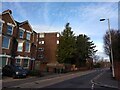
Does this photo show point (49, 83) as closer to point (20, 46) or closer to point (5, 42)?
point (5, 42)

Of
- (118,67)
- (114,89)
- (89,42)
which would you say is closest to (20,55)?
(118,67)

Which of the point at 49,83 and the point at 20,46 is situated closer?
the point at 49,83

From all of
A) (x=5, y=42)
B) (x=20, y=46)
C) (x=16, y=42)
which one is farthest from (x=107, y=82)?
(x=20, y=46)

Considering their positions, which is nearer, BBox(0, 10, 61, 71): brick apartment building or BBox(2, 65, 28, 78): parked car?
BBox(2, 65, 28, 78): parked car

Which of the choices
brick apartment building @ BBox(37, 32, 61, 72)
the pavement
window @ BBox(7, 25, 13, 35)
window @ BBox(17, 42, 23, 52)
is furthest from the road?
brick apartment building @ BBox(37, 32, 61, 72)

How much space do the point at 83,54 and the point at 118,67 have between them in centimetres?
4977

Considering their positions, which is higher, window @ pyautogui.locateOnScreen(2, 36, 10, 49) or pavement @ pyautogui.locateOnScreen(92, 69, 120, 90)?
window @ pyautogui.locateOnScreen(2, 36, 10, 49)

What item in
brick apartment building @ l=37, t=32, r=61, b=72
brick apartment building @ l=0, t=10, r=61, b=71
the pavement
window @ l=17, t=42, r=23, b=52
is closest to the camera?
the pavement

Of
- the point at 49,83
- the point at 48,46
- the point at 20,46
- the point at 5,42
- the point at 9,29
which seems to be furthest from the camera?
the point at 48,46

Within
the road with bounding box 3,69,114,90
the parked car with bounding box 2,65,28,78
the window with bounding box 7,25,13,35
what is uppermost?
the window with bounding box 7,25,13,35

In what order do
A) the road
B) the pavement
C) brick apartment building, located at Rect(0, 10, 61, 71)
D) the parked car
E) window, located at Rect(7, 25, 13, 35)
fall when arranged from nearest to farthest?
the road, the pavement, the parked car, brick apartment building, located at Rect(0, 10, 61, 71), window, located at Rect(7, 25, 13, 35)

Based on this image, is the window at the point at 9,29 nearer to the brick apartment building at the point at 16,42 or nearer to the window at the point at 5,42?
the brick apartment building at the point at 16,42

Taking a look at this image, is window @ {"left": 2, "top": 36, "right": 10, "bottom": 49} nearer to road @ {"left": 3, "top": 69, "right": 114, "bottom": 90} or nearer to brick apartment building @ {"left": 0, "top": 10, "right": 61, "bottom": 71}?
brick apartment building @ {"left": 0, "top": 10, "right": 61, "bottom": 71}

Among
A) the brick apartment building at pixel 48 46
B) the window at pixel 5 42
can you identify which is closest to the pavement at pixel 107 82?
the window at pixel 5 42
